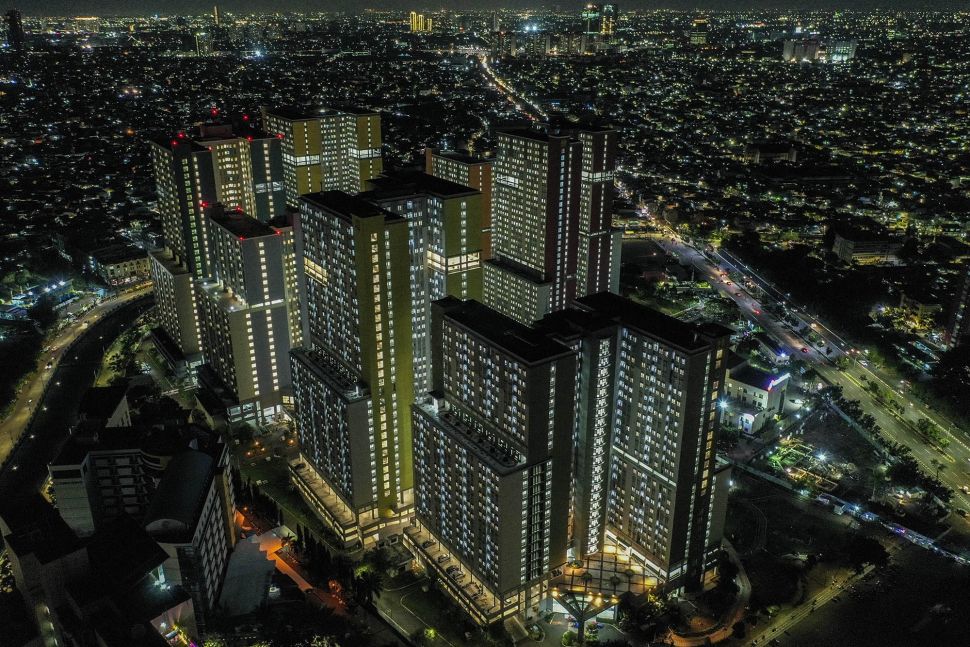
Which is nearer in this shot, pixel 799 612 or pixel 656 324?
pixel 656 324

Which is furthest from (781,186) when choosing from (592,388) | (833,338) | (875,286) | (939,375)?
(592,388)

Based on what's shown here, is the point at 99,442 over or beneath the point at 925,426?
over

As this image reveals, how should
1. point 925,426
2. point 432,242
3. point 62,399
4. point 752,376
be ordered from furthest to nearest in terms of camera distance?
point 62,399 → point 752,376 → point 925,426 → point 432,242

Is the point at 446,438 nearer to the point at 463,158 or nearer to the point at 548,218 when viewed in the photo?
the point at 548,218

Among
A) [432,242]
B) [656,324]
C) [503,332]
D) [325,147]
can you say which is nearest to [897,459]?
[656,324]

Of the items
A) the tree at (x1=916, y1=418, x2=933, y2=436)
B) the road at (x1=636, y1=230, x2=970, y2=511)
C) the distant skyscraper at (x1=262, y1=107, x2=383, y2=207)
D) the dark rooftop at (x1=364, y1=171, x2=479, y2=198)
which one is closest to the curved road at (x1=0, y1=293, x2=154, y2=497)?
the distant skyscraper at (x1=262, y1=107, x2=383, y2=207)

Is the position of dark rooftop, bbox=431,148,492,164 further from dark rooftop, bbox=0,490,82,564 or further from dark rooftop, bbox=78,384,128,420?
dark rooftop, bbox=0,490,82,564

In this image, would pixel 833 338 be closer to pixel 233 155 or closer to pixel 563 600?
pixel 563 600
